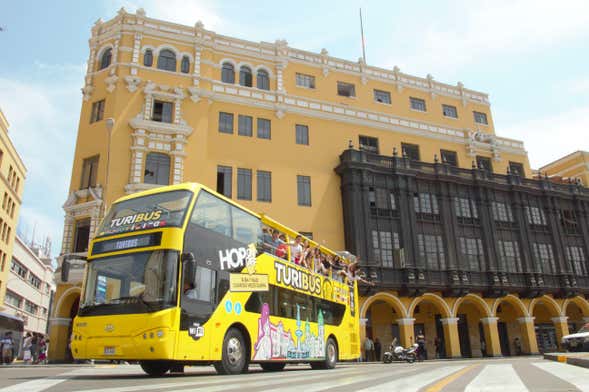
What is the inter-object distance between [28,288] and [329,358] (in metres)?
56.5

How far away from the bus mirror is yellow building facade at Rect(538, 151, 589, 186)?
3950 centimetres

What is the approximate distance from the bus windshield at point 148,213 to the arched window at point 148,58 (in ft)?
67.6

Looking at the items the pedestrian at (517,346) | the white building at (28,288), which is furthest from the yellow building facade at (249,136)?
the white building at (28,288)

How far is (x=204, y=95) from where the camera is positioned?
30.3 m

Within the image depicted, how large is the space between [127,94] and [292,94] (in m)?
11.1

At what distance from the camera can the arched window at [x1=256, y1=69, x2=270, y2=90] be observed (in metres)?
33.1

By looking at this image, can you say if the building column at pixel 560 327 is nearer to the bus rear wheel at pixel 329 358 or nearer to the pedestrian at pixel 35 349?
the bus rear wheel at pixel 329 358

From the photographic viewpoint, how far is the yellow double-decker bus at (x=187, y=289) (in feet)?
34.2

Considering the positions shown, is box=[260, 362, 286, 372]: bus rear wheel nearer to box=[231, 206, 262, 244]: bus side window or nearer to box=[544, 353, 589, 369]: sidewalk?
box=[231, 206, 262, 244]: bus side window

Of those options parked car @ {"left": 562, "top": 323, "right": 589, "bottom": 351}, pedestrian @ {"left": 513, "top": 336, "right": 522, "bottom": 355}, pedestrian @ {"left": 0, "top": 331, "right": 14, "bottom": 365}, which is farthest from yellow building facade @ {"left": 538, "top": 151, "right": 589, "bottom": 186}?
pedestrian @ {"left": 0, "top": 331, "right": 14, "bottom": 365}

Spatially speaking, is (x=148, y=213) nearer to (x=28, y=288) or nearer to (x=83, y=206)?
(x=83, y=206)

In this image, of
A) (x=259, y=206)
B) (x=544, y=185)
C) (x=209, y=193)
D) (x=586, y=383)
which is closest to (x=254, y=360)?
(x=209, y=193)

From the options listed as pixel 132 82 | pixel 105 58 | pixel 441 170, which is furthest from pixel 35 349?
pixel 441 170

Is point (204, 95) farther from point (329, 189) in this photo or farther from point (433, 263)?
point (433, 263)
